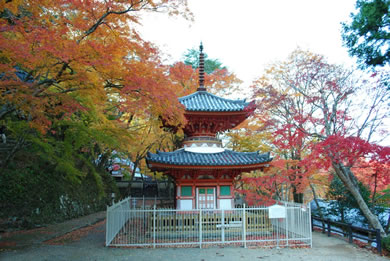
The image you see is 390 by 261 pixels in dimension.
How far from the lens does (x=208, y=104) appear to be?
13.6 meters

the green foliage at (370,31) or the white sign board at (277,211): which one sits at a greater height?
the green foliage at (370,31)

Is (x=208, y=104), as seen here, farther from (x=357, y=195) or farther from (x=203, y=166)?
(x=357, y=195)

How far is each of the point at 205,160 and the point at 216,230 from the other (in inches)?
119

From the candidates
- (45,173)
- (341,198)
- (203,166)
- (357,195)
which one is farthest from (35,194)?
(341,198)

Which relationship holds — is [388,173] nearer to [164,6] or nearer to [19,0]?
[164,6]

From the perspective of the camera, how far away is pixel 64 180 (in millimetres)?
17500

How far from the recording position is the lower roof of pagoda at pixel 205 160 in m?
11.5

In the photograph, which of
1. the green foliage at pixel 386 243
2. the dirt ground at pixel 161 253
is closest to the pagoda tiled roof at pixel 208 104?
the dirt ground at pixel 161 253

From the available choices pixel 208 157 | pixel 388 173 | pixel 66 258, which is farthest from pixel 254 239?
pixel 66 258

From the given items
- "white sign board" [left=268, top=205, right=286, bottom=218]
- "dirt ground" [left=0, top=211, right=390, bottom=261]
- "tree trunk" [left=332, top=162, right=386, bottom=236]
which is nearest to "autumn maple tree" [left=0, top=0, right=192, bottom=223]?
"dirt ground" [left=0, top=211, right=390, bottom=261]

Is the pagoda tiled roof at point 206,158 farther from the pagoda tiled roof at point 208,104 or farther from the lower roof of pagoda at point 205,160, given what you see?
the pagoda tiled roof at point 208,104

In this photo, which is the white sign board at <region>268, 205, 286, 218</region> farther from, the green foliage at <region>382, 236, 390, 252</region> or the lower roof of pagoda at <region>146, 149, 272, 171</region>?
the green foliage at <region>382, 236, 390, 252</region>

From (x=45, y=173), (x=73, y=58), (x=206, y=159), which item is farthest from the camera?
(x=45, y=173)

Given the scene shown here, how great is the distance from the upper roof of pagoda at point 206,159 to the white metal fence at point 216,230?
6.61 feet
